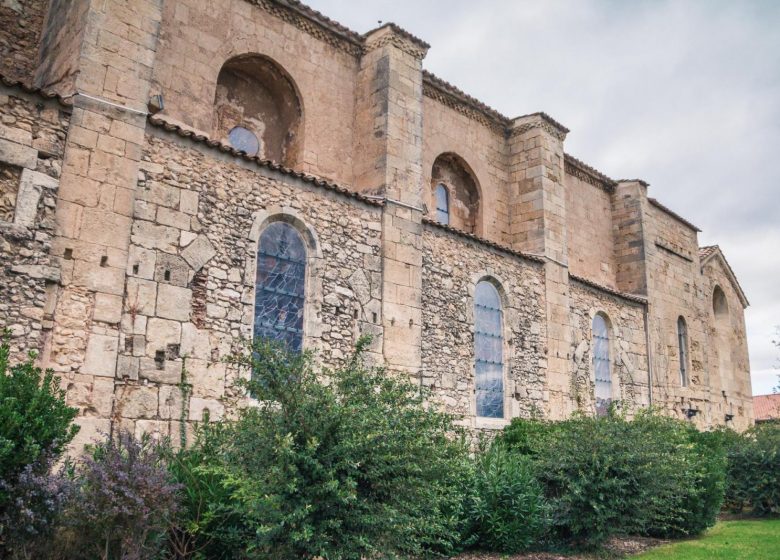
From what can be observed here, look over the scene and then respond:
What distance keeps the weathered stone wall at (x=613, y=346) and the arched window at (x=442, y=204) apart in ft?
12.5

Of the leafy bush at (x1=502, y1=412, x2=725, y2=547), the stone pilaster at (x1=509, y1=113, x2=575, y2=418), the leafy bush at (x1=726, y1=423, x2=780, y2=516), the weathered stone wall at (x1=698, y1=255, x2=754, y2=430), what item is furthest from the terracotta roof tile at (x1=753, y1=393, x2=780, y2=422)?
the leafy bush at (x1=502, y1=412, x2=725, y2=547)

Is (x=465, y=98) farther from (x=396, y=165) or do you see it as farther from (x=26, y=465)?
(x=26, y=465)

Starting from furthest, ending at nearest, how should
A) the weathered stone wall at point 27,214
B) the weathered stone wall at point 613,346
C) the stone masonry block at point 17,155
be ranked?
the weathered stone wall at point 613,346, the stone masonry block at point 17,155, the weathered stone wall at point 27,214

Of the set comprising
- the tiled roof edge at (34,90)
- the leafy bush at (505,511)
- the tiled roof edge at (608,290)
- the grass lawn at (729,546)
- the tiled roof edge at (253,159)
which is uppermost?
the tiled roof edge at (253,159)

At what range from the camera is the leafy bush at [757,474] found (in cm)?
1405

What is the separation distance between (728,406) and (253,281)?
765 inches

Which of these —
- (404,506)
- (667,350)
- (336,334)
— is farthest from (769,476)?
(404,506)

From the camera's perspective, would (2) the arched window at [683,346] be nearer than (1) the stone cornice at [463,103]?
No

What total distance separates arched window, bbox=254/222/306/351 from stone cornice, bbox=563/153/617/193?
10.2 m

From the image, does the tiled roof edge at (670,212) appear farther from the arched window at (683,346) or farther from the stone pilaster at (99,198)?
the stone pilaster at (99,198)

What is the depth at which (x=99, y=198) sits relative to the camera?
340 inches

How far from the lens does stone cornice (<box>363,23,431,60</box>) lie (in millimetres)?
13398

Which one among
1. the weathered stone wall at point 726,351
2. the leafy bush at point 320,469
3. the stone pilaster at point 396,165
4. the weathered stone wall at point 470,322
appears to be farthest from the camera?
the weathered stone wall at point 726,351

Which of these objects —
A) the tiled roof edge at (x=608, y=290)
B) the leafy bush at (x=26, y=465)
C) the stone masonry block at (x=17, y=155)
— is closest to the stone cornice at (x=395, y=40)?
the tiled roof edge at (x=608, y=290)
